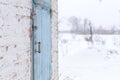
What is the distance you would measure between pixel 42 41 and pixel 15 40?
37.2 inches

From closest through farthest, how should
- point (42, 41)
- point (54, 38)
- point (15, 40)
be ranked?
point (15, 40) < point (42, 41) < point (54, 38)

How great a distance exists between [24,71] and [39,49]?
1.79 ft

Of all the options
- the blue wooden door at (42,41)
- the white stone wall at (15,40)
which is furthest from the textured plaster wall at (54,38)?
the white stone wall at (15,40)

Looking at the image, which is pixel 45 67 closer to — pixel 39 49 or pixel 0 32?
pixel 39 49

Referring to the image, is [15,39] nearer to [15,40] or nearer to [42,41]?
[15,40]

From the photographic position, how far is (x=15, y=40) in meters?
3.18

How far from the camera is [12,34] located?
3113 millimetres

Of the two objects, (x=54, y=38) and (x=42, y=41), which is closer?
(x=42, y=41)

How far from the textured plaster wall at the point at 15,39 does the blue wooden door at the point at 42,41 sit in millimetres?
250

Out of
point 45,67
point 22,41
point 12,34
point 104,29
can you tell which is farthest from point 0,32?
point 104,29

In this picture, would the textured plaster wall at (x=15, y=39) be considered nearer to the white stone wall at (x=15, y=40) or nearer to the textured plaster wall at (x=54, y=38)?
the white stone wall at (x=15, y=40)

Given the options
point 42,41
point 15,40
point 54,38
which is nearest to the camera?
point 15,40

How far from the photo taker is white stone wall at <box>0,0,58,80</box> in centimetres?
295

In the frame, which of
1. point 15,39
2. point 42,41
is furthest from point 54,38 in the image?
point 15,39
